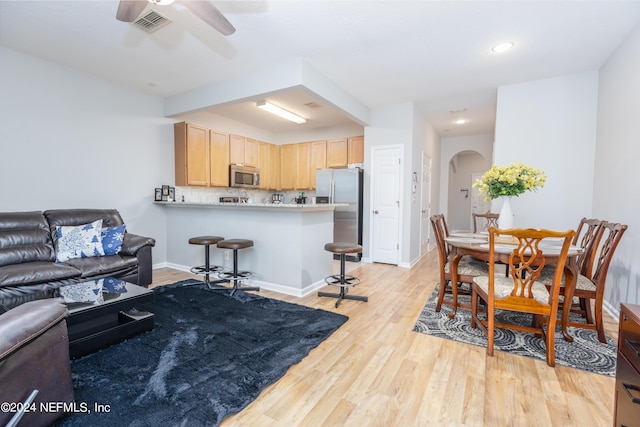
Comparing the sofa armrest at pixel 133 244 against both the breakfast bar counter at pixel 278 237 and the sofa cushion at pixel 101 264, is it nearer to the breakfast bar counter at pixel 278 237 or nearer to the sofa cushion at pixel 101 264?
the sofa cushion at pixel 101 264

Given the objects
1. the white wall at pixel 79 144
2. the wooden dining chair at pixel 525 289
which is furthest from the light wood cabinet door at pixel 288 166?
the wooden dining chair at pixel 525 289

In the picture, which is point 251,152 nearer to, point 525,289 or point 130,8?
point 130,8

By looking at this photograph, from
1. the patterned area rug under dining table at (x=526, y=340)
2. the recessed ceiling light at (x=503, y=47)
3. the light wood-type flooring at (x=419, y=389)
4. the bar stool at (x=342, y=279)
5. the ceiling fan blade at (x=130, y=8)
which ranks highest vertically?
the recessed ceiling light at (x=503, y=47)

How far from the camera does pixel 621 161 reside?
2754 mm

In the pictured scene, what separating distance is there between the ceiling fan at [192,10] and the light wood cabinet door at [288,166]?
14.1 ft

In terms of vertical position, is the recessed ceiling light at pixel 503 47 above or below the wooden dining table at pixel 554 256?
above

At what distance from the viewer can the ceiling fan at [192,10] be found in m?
1.82

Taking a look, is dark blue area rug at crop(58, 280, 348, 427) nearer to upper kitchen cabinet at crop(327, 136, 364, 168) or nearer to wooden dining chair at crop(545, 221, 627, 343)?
wooden dining chair at crop(545, 221, 627, 343)

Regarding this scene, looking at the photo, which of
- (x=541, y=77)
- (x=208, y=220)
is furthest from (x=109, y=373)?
(x=541, y=77)

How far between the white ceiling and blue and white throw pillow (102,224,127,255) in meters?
2.00

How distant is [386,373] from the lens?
1.83m

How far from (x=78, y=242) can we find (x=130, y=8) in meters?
2.42

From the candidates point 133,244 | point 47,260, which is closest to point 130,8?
point 133,244

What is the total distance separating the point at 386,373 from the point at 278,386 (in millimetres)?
693
